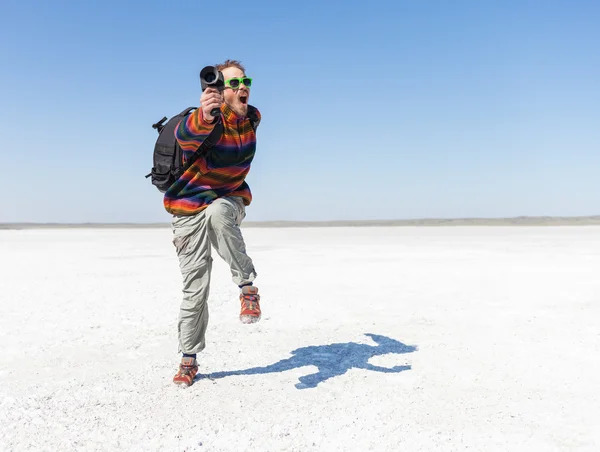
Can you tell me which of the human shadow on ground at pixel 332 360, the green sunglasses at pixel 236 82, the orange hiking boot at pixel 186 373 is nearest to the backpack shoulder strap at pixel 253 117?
the green sunglasses at pixel 236 82

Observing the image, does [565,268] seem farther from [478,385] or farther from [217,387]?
[217,387]

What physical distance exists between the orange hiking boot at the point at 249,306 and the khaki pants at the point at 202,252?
91 millimetres

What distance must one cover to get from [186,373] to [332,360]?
158 centimetres

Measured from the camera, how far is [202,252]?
446 cm

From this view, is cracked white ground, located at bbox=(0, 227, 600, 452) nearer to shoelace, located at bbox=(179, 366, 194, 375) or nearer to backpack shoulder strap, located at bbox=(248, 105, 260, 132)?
shoelace, located at bbox=(179, 366, 194, 375)

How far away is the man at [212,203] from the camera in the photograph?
3.93m

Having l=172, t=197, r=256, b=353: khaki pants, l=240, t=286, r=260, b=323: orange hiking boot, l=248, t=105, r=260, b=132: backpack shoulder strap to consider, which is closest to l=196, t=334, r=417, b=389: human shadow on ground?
l=172, t=197, r=256, b=353: khaki pants

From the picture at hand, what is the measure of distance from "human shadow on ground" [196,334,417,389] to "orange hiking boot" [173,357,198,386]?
22 cm

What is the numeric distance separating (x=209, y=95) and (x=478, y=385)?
3307 millimetres

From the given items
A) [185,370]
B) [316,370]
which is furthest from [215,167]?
[316,370]

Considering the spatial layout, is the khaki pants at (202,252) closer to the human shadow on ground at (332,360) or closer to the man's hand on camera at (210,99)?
the human shadow on ground at (332,360)

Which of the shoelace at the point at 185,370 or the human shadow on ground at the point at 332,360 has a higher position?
the shoelace at the point at 185,370

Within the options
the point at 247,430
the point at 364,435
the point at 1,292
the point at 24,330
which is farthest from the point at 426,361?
the point at 1,292

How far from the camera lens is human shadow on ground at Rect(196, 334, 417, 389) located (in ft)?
16.3
